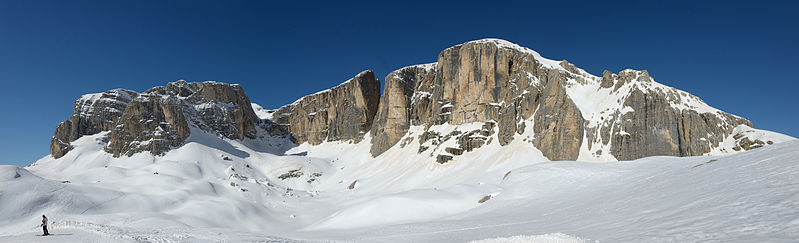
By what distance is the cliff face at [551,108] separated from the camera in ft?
190

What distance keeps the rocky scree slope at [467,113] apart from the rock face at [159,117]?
0.40 m

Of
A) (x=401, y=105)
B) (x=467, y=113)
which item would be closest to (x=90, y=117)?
(x=401, y=105)

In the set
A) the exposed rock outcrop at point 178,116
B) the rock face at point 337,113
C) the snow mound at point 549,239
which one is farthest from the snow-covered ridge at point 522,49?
the exposed rock outcrop at point 178,116

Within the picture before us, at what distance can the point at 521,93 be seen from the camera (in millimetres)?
88625

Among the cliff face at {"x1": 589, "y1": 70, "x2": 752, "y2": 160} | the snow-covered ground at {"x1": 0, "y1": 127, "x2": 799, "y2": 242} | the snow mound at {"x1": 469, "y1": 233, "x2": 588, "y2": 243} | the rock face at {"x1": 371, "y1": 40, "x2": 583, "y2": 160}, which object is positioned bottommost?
the snow mound at {"x1": 469, "y1": 233, "x2": 588, "y2": 243}

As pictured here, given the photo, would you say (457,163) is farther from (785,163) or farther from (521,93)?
(785,163)

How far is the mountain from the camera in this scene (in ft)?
46.0

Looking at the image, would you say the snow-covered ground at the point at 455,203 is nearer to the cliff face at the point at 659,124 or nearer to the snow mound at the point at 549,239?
the snow mound at the point at 549,239

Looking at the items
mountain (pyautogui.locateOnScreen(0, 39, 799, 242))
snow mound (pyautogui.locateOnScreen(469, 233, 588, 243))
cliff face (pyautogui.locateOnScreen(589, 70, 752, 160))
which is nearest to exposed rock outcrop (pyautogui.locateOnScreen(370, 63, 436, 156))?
mountain (pyautogui.locateOnScreen(0, 39, 799, 242))

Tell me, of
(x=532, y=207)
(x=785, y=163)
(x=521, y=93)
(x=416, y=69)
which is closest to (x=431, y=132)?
(x=521, y=93)

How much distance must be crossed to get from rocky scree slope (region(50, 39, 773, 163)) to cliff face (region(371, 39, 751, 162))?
0.20 m

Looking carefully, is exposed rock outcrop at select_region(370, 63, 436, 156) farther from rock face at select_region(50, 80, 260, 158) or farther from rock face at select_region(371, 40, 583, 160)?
rock face at select_region(50, 80, 260, 158)

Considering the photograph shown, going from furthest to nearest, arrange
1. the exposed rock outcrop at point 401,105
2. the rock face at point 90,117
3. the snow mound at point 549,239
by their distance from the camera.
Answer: the rock face at point 90,117, the exposed rock outcrop at point 401,105, the snow mound at point 549,239

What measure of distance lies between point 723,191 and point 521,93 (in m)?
79.2
